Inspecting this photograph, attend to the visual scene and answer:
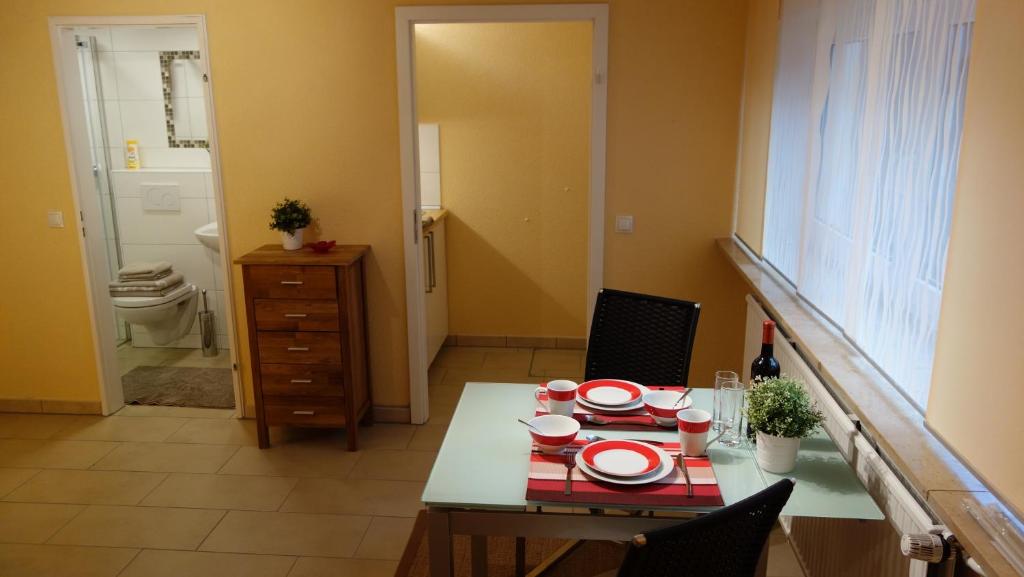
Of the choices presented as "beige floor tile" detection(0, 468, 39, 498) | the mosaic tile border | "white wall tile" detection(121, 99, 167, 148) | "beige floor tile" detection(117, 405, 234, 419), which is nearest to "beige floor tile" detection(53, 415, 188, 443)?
"beige floor tile" detection(117, 405, 234, 419)

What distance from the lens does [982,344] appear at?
60.1 inches

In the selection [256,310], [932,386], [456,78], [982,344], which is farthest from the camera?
[456,78]

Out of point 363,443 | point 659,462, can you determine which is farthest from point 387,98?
point 659,462

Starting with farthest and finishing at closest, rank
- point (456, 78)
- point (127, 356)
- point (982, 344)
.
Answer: point (127, 356)
point (456, 78)
point (982, 344)

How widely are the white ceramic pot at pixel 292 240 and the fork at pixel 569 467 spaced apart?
7.42 feet

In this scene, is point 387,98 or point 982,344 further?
point 387,98

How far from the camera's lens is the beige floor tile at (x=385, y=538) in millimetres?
3012

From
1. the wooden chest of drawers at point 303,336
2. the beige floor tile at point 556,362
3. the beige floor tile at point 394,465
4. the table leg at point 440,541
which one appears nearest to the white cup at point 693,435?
the table leg at point 440,541

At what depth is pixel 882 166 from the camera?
2074 millimetres

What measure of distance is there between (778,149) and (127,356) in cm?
433

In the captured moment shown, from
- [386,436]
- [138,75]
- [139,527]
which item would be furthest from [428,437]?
[138,75]

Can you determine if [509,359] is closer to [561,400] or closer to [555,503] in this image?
[561,400]

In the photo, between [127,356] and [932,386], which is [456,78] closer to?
[127,356]

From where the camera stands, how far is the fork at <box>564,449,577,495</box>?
189 centimetres
